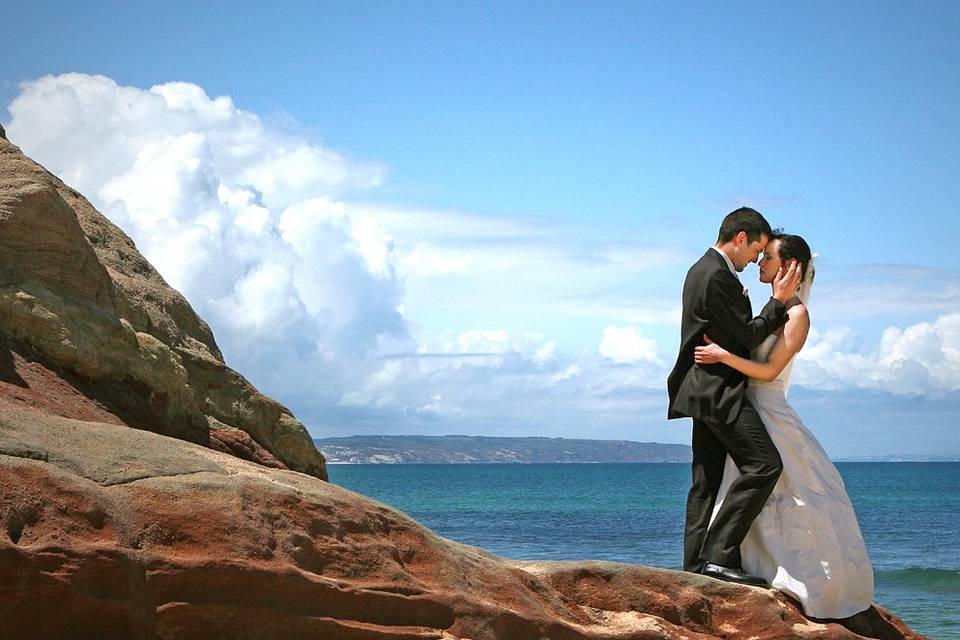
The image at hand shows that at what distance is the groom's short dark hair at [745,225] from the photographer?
7730 mm

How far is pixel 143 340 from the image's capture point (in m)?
8.66

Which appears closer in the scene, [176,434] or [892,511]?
[176,434]

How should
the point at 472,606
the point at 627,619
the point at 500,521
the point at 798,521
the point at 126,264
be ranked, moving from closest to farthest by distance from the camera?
the point at 472,606 → the point at 627,619 → the point at 798,521 → the point at 126,264 → the point at 500,521

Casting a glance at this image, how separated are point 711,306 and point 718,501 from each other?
139 cm

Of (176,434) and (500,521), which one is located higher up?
(176,434)

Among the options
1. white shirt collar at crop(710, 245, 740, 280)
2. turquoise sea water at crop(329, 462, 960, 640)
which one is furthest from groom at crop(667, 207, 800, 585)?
turquoise sea water at crop(329, 462, 960, 640)

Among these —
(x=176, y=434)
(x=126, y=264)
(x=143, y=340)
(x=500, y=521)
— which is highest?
(x=126, y=264)

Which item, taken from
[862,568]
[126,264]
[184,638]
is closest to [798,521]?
[862,568]

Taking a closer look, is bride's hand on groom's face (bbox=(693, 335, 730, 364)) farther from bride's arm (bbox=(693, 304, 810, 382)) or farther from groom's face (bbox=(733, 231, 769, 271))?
groom's face (bbox=(733, 231, 769, 271))

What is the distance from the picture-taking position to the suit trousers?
24.4 feet

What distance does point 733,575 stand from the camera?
24.4 feet

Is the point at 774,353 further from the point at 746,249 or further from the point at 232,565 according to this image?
the point at 232,565

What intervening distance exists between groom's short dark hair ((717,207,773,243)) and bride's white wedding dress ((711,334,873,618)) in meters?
0.75

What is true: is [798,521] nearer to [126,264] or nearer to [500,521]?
[126,264]
